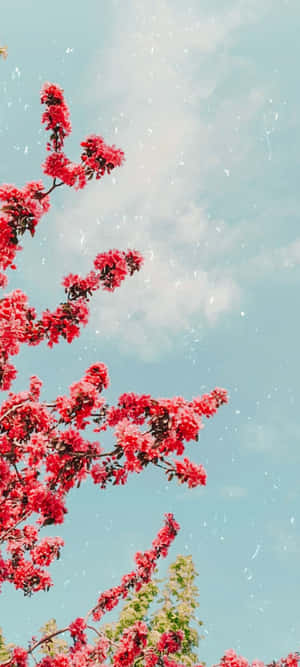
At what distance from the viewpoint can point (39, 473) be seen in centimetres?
725

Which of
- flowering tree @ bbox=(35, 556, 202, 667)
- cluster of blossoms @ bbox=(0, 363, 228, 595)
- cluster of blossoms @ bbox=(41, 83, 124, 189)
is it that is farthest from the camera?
flowering tree @ bbox=(35, 556, 202, 667)

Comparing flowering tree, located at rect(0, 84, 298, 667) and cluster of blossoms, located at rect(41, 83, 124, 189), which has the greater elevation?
cluster of blossoms, located at rect(41, 83, 124, 189)

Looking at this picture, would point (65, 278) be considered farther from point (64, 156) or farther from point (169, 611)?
point (169, 611)

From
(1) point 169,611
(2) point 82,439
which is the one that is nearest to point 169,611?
(1) point 169,611

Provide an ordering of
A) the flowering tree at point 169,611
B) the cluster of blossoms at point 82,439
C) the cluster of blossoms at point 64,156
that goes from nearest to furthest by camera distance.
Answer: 1. the cluster of blossoms at point 82,439
2. the cluster of blossoms at point 64,156
3. the flowering tree at point 169,611

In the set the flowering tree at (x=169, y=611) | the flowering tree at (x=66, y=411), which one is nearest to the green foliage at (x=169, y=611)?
the flowering tree at (x=169, y=611)

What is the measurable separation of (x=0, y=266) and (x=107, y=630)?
22384 mm

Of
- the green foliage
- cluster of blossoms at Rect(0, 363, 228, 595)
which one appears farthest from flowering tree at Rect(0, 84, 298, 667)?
the green foliage

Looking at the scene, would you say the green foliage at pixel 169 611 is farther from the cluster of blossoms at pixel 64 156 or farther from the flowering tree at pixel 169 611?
the cluster of blossoms at pixel 64 156

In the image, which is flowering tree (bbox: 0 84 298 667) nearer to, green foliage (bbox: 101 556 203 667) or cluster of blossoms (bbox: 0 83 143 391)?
cluster of blossoms (bbox: 0 83 143 391)

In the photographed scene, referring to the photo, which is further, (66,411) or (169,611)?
(169,611)

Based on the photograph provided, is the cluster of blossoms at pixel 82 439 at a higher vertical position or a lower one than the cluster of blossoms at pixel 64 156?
lower

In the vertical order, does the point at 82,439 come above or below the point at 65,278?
below

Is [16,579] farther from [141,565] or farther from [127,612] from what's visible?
[127,612]
